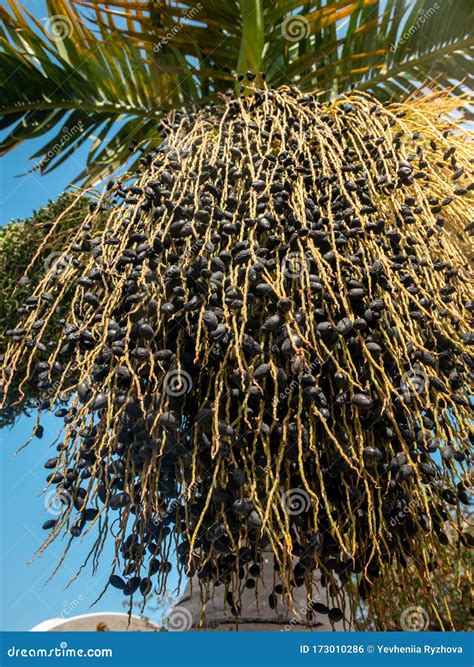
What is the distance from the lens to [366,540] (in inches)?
46.0

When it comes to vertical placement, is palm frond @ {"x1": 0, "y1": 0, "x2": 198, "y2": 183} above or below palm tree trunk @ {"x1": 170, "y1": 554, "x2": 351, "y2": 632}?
above

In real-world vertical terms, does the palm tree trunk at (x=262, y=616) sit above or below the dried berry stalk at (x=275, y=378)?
below

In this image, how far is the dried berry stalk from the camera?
1132mm

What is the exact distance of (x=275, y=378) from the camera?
3.61 ft

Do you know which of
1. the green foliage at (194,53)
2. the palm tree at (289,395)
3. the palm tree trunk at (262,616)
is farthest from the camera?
the green foliage at (194,53)

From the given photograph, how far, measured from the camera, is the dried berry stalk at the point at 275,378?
1132 mm

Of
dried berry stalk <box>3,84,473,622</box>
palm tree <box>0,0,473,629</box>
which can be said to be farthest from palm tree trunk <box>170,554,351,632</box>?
dried berry stalk <box>3,84,473,622</box>

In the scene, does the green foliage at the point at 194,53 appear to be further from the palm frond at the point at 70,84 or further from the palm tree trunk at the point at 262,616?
the palm tree trunk at the point at 262,616

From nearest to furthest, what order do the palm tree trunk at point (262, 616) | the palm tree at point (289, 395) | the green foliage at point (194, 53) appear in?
the palm tree at point (289, 395)
the palm tree trunk at point (262, 616)
the green foliage at point (194, 53)

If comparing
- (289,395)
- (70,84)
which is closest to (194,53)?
(70,84)

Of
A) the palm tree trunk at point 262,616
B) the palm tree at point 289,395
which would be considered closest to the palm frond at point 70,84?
the palm tree at point 289,395

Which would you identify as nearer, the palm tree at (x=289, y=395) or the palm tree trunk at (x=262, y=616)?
the palm tree at (x=289, y=395)

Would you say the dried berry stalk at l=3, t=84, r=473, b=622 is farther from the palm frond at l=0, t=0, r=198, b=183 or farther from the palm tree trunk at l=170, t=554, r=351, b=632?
the palm frond at l=0, t=0, r=198, b=183

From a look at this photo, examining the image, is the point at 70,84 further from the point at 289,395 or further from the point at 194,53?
the point at 289,395
